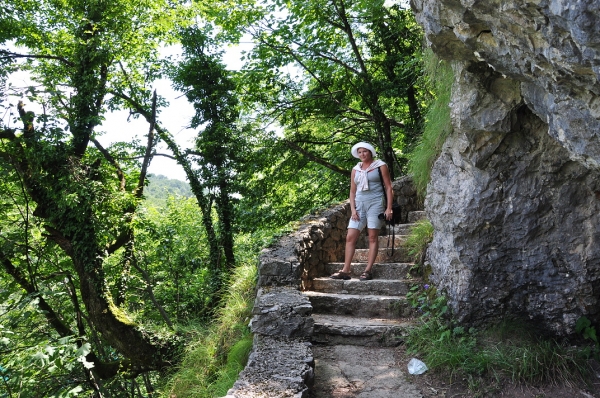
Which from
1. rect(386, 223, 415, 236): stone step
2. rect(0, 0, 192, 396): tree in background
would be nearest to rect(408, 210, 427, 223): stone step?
rect(386, 223, 415, 236): stone step

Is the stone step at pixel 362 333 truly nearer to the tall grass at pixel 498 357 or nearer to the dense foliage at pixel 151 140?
the tall grass at pixel 498 357

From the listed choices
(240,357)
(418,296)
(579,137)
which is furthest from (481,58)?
(240,357)

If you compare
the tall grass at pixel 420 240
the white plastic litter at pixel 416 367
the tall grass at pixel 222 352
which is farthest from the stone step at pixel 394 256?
the white plastic litter at pixel 416 367

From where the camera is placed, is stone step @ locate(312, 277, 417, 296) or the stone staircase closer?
the stone staircase

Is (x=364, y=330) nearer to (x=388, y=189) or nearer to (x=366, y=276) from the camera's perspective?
(x=366, y=276)

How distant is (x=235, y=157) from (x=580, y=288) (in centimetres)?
1031

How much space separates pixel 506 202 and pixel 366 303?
2170 millimetres

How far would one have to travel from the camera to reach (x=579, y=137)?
3.26 m

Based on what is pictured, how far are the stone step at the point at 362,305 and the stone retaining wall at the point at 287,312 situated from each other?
0.37m

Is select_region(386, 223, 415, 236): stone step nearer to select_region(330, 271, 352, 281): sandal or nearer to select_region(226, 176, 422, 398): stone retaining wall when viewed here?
select_region(226, 176, 422, 398): stone retaining wall

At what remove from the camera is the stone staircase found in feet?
18.1

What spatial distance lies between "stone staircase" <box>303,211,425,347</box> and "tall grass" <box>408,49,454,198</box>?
1327 millimetres

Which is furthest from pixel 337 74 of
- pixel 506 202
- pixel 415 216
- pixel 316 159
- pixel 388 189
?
pixel 506 202

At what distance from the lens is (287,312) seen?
16.6ft
